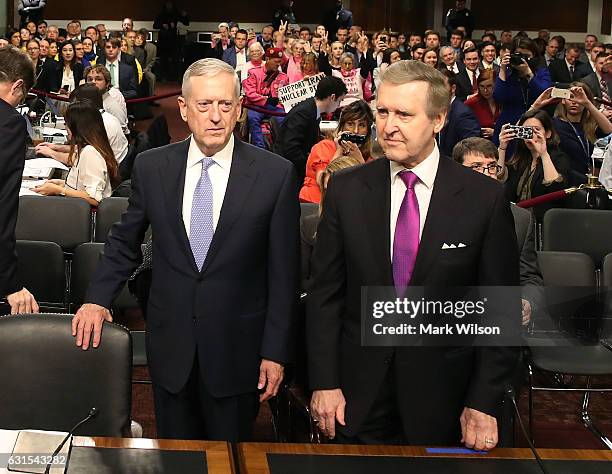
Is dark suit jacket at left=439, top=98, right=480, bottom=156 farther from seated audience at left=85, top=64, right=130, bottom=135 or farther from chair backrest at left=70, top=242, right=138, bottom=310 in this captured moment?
seated audience at left=85, top=64, right=130, bottom=135

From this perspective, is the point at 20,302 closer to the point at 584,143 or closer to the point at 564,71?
the point at 584,143

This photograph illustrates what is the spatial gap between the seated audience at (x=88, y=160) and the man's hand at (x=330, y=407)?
12.2ft

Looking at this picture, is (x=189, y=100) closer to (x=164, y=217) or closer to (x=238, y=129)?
(x=164, y=217)

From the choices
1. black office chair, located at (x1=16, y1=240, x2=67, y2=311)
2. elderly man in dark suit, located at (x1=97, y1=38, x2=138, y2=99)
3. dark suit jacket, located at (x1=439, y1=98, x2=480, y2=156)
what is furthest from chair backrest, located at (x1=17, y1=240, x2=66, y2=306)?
elderly man in dark suit, located at (x1=97, y1=38, x2=138, y2=99)

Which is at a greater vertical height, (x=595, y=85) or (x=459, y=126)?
(x=595, y=85)

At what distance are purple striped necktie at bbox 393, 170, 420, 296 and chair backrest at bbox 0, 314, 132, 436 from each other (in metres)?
0.88

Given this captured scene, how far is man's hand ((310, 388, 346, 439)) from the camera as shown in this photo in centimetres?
287

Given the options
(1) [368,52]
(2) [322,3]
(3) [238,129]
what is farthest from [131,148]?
(2) [322,3]

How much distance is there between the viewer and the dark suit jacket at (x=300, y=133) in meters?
7.82

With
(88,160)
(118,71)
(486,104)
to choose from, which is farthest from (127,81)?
(88,160)

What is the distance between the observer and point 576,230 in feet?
18.2

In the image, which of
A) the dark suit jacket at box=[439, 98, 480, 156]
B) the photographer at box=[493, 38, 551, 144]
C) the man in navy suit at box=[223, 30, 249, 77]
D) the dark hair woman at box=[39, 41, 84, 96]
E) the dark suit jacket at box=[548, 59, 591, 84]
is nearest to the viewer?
Result: the dark suit jacket at box=[439, 98, 480, 156]

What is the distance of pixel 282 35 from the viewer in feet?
58.0

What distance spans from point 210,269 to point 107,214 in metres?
2.74
